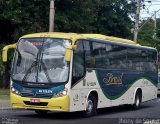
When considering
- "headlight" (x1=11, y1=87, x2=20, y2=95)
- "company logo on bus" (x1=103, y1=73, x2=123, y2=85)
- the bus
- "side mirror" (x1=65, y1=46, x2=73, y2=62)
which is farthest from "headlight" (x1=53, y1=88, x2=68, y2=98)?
"company logo on bus" (x1=103, y1=73, x2=123, y2=85)

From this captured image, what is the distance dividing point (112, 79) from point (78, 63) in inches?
142

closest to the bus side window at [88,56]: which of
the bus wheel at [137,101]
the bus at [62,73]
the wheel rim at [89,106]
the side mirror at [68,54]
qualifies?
the bus at [62,73]

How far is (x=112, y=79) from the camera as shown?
73.7 feet

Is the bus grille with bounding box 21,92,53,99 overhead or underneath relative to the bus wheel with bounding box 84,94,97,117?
overhead

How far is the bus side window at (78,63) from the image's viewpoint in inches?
746

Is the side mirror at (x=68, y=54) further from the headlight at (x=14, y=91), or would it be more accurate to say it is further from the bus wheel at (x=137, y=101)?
the bus wheel at (x=137, y=101)

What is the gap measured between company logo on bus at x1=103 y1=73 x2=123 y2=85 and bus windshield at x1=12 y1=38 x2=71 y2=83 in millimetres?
3424

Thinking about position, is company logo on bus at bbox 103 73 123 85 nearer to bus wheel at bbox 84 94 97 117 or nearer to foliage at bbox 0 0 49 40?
bus wheel at bbox 84 94 97 117

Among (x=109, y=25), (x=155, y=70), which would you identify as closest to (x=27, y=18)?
(x=155, y=70)

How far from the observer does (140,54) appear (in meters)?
26.1

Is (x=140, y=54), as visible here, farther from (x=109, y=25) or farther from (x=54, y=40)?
(x=109, y=25)

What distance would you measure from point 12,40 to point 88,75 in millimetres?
17521

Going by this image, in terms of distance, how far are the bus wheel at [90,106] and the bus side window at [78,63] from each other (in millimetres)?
1312

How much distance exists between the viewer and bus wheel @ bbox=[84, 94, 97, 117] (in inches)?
790
